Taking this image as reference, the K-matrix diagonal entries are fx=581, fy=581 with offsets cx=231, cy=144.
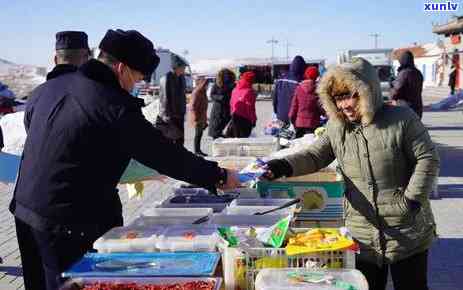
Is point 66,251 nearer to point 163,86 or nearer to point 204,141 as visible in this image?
point 163,86

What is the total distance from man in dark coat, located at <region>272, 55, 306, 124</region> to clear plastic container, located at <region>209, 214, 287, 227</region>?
260 inches

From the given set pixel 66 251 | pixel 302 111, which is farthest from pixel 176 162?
pixel 302 111

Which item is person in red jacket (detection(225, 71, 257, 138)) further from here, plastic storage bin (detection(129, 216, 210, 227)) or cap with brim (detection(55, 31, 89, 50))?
plastic storage bin (detection(129, 216, 210, 227))

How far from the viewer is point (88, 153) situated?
2.41 m

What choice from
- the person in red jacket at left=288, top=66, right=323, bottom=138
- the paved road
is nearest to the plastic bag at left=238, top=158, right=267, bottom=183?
the paved road

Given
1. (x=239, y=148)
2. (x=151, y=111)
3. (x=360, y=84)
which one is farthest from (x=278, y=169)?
(x=239, y=148)

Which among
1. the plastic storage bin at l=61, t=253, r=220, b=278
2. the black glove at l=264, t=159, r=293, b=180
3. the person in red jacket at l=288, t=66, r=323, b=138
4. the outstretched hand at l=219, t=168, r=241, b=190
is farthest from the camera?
the person in red jacket at l=288, t=66, r=323, b=138

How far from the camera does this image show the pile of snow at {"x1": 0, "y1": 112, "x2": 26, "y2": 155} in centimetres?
412

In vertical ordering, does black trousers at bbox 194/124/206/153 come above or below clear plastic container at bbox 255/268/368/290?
below

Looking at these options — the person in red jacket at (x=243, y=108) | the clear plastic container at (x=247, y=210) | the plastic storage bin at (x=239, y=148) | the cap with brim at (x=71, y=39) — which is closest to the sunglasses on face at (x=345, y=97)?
the clear plastic container at (x=247, y=210)

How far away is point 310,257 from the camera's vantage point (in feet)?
7.27

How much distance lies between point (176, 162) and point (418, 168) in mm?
1148

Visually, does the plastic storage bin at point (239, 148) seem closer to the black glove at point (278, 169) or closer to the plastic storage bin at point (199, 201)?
the plastic storage bin at point (199, 201)

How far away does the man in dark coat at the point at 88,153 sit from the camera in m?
2.37
